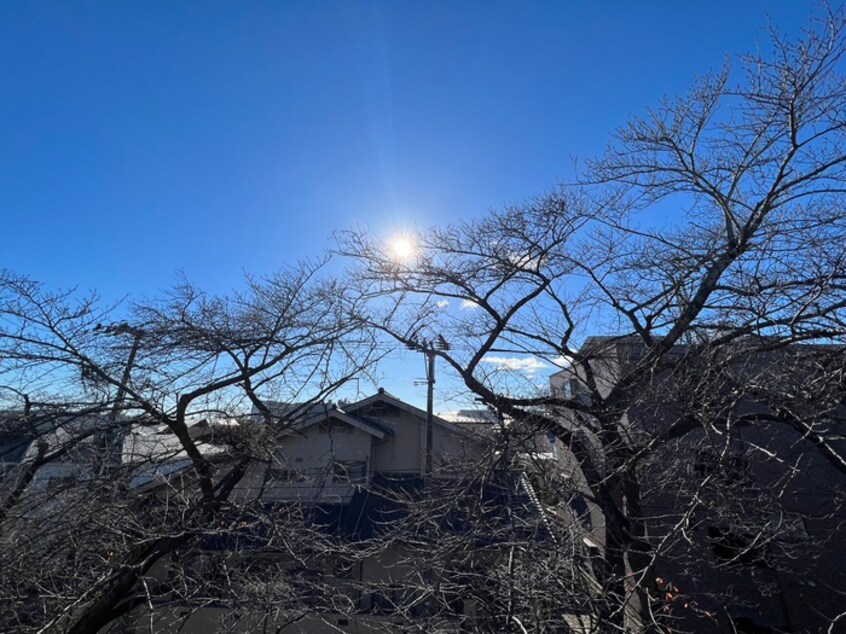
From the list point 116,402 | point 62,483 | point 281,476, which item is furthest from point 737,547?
point 62,483

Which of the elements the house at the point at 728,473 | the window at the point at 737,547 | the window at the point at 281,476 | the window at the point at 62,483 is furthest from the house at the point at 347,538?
the window at the point at 737,547

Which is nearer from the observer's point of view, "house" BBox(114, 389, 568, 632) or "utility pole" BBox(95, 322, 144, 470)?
"house" BBox(114, 389, 568, 632)

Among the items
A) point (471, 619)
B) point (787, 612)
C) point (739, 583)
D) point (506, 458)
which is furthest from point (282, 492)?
point (787, 612)

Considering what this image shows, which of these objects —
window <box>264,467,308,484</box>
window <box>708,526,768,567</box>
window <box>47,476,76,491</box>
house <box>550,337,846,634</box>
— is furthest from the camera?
window <box>264,467,308,484</box>

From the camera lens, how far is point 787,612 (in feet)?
28.2

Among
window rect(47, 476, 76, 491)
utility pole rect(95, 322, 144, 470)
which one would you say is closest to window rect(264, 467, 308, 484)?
utility pole rect(95, 322, 144, 470)

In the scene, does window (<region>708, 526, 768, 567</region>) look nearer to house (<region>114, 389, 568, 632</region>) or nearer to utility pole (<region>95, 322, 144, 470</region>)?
house (<region>114, 389, 568, 632</region>)

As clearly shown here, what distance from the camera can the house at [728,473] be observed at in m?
3.62

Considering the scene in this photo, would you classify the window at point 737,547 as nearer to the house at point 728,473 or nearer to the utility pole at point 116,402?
the house at point 728,473

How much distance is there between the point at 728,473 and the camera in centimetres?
484

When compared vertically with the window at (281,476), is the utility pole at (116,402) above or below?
above

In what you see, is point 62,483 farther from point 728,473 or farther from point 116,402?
point 728,473

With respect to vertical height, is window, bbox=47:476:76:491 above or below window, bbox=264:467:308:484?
below

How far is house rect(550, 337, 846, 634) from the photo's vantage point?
3.62 m
